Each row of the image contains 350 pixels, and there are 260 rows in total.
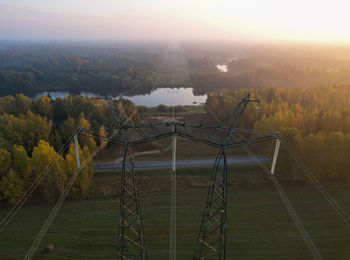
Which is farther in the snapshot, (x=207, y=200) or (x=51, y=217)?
(x=51, y=217)

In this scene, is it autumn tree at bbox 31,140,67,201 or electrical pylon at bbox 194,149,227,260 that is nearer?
electrical pylon at bbox 194,149,227,260

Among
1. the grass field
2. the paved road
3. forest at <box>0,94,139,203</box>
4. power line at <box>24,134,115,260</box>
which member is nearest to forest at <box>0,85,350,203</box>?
forest at <box>0,94,139,203</box>

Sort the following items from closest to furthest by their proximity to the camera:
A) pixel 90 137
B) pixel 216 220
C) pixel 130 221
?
pixel 216 220
pixel 130 221
pixel 90 137

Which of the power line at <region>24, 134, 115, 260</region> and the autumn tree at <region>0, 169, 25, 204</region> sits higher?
the autumn tree at <region>0, 169, 25, 204</region>

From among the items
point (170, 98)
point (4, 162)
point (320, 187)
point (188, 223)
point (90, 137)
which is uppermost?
point (90, 137)

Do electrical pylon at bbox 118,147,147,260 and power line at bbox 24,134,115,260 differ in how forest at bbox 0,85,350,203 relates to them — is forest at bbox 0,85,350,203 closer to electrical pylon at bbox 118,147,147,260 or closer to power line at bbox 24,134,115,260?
power line at bbox 24,134,115,260

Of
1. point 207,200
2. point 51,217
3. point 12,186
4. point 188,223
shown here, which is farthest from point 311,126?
point 12,186

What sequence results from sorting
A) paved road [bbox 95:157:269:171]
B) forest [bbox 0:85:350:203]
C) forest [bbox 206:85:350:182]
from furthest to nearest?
paved road [bbox 95:157:269:171] → forest [bbox 206:85:350:182] → forest [bbox 0:85:350:203]

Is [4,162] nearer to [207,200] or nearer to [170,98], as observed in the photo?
[207,200]

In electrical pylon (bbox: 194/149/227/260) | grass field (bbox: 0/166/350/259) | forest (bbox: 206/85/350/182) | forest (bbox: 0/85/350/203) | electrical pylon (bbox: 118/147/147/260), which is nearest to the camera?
electrical pylon (bbox: 194/149/227/260)
